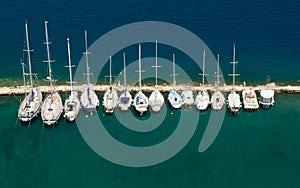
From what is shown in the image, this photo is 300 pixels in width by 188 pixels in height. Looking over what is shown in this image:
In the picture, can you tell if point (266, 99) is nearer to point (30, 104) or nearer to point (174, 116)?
point (174, 116)

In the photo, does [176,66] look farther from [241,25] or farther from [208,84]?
[241,25]

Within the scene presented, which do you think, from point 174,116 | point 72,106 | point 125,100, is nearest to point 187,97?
point 174,116

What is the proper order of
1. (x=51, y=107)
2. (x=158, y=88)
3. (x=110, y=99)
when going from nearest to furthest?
(x=51, y=107) → (x=110, y=99) → (x=158, y=88)

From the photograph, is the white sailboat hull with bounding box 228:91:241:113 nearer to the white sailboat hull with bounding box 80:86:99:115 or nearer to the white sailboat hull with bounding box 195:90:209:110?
the white sailboat hull with bounding box 195:90:209:110

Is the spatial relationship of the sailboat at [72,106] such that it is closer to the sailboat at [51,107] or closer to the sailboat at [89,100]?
the sailboat at [89,100]

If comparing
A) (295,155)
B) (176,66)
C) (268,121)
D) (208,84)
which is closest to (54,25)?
(176,66)
